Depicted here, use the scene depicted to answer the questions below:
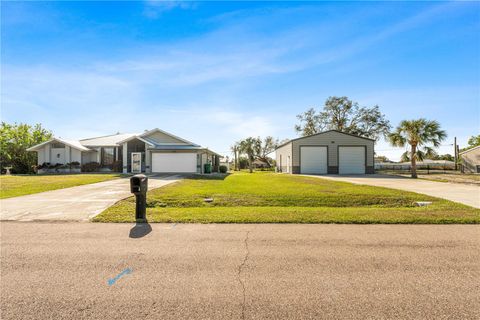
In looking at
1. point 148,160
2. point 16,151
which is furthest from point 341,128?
point 16,151

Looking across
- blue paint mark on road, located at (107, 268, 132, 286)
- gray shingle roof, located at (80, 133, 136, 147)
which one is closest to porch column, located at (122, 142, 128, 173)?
gray shingle roof, located at (80, 133, 136, 147)

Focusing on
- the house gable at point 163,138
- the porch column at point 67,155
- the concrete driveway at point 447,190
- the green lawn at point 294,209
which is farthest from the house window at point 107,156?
the concrete driveway at point 447,190

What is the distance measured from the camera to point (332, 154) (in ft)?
87.8

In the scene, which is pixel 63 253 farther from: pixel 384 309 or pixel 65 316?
pixel 384 309

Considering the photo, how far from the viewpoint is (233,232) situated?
217 inches

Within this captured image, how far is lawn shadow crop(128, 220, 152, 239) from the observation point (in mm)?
5320

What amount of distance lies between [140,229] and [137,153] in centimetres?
2118

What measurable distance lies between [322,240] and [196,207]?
4.92 m

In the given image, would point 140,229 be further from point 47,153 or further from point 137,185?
point 47,153

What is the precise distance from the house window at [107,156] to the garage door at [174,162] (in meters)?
5.75

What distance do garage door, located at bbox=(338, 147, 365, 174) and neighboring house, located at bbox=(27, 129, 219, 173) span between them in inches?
615

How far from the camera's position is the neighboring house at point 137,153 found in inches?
973

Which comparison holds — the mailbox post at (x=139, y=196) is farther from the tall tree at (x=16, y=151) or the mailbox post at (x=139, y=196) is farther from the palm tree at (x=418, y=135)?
the tall tree at (x=16, y=151)

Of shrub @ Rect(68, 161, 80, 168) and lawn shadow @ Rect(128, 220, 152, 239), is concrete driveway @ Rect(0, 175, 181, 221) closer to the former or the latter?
lawn shadow @ Rect(128, 220, 152, 239)
